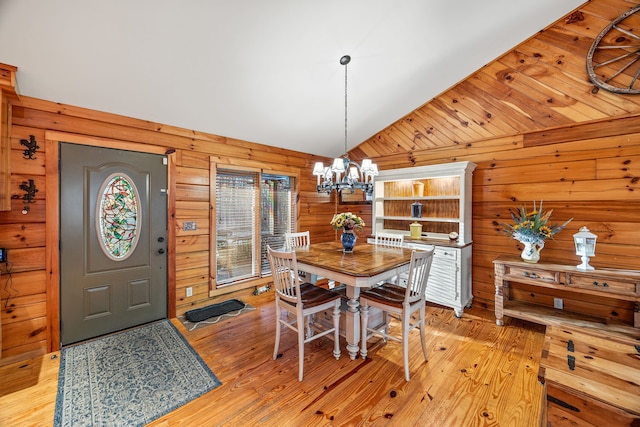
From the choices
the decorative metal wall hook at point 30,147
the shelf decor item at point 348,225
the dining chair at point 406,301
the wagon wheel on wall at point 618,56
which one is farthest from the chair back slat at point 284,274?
the wagon wheel on wall at point 618,56

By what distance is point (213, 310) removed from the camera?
135 inches

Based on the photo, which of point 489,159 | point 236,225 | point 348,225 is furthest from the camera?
point 236,225

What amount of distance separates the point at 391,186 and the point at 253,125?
2501 millimetres

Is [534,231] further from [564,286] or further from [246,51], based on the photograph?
[246,51]

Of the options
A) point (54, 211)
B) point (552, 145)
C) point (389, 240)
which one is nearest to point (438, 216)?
point (389, 240)

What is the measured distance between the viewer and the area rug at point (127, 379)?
1810 mm

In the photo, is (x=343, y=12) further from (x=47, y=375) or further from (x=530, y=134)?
(x=47, y=375)

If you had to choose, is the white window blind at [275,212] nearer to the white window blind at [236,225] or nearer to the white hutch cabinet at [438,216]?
the white window blind at [236,225]

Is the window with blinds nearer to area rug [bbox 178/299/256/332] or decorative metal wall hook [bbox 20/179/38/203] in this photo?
area rug [bbox 178/299/256/332]

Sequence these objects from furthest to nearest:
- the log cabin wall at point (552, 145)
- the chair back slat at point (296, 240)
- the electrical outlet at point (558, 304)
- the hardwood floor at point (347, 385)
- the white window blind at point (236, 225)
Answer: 1. the white window blind at point (236, 225)
2. the chair back slat at point (296, 240)
3. the electrical outlet at point (558, 304)
4. the log cabin wall at point (552, 145)
5. the hardwood floor at point (347, 385)

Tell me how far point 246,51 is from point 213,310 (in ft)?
9.94

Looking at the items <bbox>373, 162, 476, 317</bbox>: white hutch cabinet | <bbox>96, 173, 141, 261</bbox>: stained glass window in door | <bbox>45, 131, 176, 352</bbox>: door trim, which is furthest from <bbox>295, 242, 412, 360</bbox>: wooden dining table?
<bbox>45, 131, 176, 352</bbox>: door trim

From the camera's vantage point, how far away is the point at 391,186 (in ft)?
15.2

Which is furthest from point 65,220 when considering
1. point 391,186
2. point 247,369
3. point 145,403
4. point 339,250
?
point 391,186
